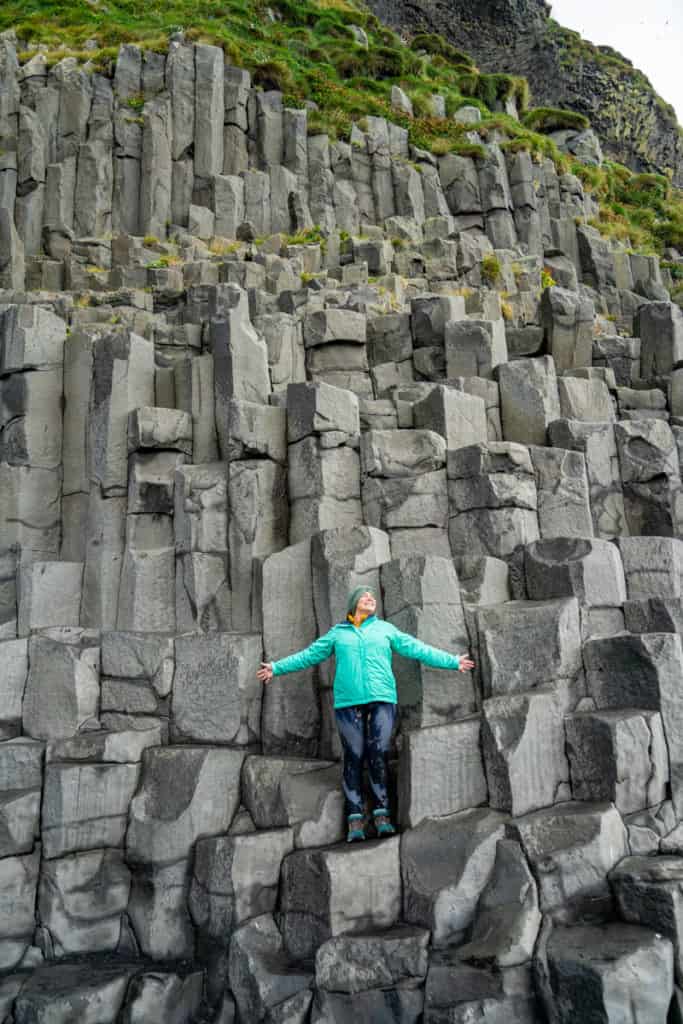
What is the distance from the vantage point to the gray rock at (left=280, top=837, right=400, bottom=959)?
6.89 m

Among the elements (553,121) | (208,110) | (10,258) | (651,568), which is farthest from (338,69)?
(651,568)

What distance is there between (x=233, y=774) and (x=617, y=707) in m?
3.67

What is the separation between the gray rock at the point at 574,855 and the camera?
252 inches

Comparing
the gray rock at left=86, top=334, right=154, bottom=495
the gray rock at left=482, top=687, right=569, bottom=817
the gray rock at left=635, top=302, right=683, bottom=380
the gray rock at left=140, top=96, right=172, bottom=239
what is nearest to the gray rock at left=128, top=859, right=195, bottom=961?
the gray rock at left=482, top=687, right=569, bottom=817

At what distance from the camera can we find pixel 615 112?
52125 millimetres

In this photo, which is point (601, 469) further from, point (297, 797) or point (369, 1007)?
point (369, 1007)

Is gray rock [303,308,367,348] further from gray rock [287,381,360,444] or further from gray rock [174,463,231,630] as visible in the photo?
gray rock [174,463,231,630]

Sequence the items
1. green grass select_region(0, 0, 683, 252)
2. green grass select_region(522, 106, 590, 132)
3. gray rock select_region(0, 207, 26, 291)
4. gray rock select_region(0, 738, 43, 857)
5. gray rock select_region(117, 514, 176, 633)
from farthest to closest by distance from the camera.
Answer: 1. green grass select_region(522, 106, 590, 132)
2. green grass select_region(0, 0, 683, 252)
3. gray rock select_region(0, 207, 26, 291)
4. gray rock select_region(117, 514, 176, 633)
5. gray rock select_region(0, 738, 43, 857)

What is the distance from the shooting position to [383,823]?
7238 mm

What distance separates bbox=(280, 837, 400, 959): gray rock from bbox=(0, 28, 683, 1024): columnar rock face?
29mm

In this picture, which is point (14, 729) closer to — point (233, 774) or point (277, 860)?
point (233, 774)

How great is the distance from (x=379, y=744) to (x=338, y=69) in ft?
122

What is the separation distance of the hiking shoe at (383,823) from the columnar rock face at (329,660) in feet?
0.39

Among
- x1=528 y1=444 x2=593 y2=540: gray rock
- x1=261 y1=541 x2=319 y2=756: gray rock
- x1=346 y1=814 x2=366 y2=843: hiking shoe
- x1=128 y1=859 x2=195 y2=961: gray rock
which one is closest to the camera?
x1=346 y1=814 x2=366 y2=843: hiking shoe
